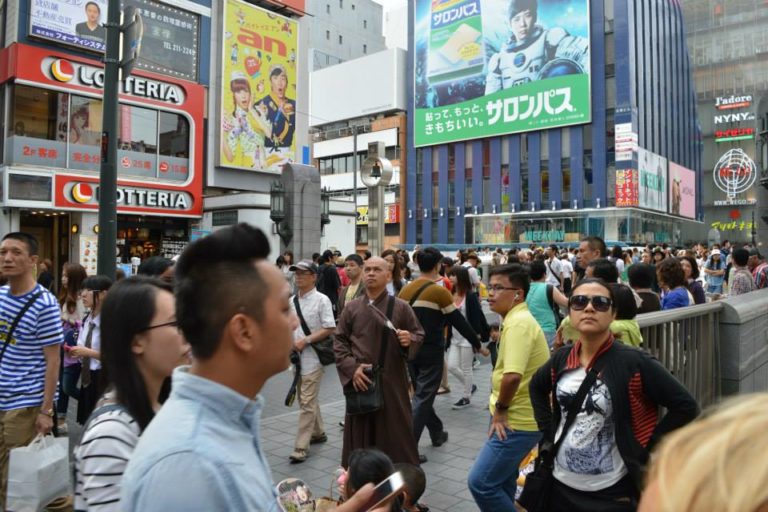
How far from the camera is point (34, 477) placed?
A: 11.2ft

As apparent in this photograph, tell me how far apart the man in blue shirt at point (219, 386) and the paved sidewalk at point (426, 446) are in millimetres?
3810

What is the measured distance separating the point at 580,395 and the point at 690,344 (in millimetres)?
2630

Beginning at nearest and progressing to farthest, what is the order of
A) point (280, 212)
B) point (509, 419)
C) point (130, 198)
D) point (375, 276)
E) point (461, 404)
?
point (509, 419)
point (375, 276)
point (461, 404)
point (280, 212)
point (130, 198)

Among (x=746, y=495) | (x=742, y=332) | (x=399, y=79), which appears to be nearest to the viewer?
(x=746, y=495)

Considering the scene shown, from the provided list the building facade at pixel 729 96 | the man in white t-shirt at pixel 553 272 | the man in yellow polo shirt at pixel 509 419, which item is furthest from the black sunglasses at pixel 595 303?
the building facade at pixel 729 96

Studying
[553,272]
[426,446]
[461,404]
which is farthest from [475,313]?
[553,272]

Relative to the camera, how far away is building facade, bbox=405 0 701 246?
4669cm

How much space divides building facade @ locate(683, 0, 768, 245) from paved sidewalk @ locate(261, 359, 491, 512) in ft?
185

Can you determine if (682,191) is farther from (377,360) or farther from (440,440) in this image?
(377,360)

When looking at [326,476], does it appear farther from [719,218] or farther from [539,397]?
[719,218]

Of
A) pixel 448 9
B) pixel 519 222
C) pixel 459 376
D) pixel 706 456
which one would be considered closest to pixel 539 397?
pixel 706 456

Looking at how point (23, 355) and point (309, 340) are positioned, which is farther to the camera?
point (309, 340)

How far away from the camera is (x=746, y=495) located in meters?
0.80

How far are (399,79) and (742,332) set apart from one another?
5887 cm
